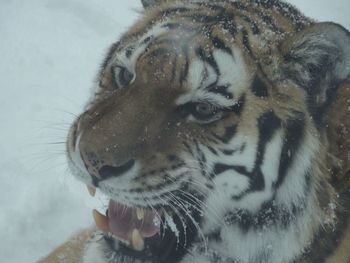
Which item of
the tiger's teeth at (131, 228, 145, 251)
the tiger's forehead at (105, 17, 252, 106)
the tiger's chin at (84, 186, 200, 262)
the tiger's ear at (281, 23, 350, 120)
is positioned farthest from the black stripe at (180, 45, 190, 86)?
the tiger's teeth at (131, 228, 145, 251)

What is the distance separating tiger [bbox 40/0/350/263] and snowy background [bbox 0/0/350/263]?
1.57 feet

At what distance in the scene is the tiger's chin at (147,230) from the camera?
169 centimetres

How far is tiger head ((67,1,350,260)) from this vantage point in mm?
1501

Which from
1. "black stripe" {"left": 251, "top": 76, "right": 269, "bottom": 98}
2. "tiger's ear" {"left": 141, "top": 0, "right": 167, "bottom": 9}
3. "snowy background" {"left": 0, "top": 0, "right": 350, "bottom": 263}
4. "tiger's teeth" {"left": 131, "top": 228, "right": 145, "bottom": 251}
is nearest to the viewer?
"black stripe" {"left": 251, "top": 76, "right": 269, "bottom": 98}

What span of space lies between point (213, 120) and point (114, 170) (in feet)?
1.10

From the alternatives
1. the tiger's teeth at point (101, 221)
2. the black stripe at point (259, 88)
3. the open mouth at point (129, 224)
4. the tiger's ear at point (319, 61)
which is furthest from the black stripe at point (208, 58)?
the tiger's teeth at point (101, 221)

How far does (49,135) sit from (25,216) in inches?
23.7

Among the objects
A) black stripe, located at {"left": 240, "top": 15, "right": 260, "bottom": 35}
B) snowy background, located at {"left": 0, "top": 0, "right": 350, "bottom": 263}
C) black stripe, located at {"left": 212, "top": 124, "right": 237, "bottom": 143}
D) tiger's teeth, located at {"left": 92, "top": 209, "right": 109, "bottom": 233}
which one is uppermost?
black stripe, located at {"left": 240, "top": 15, "right": 260, "bottom": 35}

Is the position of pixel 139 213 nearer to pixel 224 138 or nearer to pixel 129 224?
pixel 129 224

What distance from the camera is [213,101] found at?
1508mm

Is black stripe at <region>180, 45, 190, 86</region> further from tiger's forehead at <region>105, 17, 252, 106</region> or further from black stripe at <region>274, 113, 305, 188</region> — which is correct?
black stripe at <region>274, 113, 305, 188</region>

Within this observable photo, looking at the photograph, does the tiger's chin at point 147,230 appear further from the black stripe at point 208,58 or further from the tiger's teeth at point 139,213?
the black stripe at point 208,58

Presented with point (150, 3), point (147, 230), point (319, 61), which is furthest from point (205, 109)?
point (150, 3)

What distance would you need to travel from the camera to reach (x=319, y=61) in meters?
1.56
